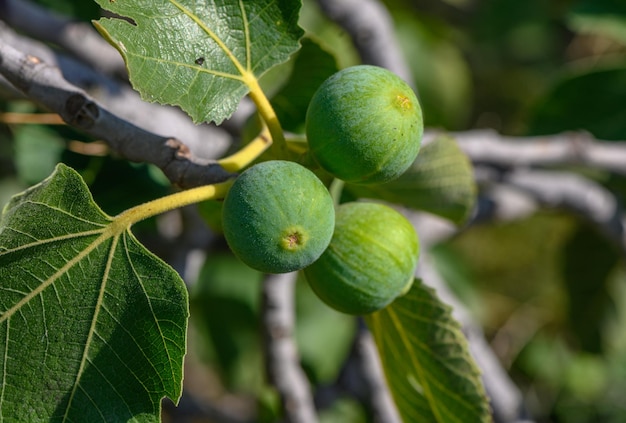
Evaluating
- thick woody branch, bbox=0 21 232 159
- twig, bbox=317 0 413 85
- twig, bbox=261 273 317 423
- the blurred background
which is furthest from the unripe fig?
twig, bbox=317 0 413 85

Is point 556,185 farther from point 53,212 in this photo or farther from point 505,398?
point 53,212

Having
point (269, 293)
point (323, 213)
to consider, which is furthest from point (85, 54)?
point (323, 213)

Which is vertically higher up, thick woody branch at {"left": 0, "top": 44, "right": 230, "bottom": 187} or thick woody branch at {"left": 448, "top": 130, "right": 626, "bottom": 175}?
thick woody branch at {"left": 0, "top": 44, "right": 230, "bottom": 187}

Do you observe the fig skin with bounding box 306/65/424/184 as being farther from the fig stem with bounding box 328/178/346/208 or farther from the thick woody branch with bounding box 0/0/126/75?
the thick woody branch with bounding box 0/0/126/75

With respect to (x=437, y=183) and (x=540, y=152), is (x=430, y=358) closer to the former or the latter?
(x=437, y=183)

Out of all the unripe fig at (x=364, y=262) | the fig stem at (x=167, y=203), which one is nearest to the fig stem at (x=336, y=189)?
the unripe fig at (x=364, y=262)
